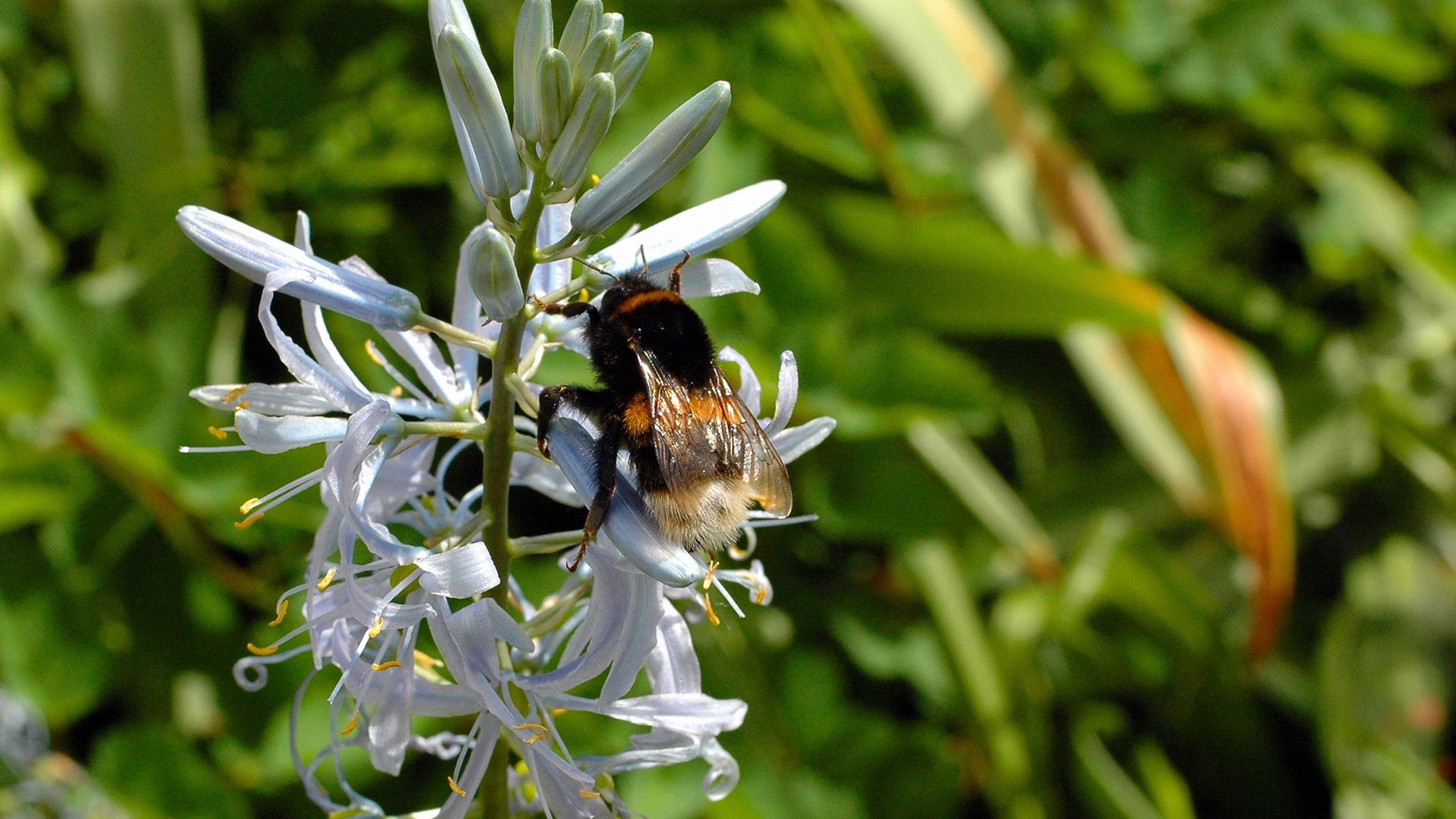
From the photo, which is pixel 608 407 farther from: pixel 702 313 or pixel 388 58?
A: pixel 388 58

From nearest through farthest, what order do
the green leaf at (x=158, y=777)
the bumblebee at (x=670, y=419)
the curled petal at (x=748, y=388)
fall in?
the bumblebee at (x=670, y=419)
the curled petal at (x=748, y=388)
the green leaf at (x=158, y=777)

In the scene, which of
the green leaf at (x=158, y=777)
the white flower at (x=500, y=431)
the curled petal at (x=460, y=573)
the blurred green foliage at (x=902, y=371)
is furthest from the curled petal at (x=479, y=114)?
the green leaf at (x=158, y=777)

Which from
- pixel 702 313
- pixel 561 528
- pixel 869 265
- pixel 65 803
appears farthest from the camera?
pixel 869 265

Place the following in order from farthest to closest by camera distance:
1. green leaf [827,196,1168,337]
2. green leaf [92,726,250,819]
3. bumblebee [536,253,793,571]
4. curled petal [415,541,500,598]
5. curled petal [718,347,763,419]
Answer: green leaf [827,196,1168,337] < green leaf [92,726,250,819] < curled petal [718,347,763,419] < bumblebee [536,253,793,571] < curled petal [415,541,500,598]

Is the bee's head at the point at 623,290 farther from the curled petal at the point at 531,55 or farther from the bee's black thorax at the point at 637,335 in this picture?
the curled petal at the point at 531,55

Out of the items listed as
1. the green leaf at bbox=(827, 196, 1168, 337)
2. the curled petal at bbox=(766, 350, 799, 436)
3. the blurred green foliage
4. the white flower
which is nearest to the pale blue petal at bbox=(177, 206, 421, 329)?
the white flower

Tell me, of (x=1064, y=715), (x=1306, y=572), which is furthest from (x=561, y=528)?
(x=1306, y=572)

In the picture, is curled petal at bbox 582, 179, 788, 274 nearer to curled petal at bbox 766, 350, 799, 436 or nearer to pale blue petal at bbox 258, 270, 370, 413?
curled petal at bbox 766, 350, 799, 436
